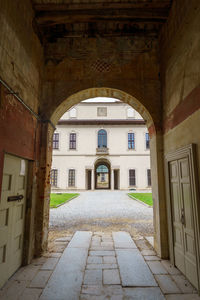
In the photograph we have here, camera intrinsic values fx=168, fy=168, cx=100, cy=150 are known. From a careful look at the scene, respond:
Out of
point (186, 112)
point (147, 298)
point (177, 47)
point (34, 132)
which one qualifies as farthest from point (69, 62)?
point (147, 298)

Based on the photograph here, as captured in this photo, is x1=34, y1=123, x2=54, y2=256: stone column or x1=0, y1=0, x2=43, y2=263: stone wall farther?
x1=34, y1=123, x2=54, y2=256: stone column

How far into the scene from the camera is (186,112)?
3018 mm

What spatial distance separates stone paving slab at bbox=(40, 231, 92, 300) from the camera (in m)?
2.54

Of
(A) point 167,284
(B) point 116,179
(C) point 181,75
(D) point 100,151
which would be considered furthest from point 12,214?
(B) point 116,179

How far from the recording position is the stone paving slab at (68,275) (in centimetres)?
254

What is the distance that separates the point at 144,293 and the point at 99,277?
32.6 inches

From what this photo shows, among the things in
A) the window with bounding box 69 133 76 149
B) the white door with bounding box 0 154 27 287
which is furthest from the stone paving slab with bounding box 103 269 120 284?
the window with bounding box 69 133 76 149

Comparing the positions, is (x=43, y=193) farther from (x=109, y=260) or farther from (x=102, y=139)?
(x=102, y=139)

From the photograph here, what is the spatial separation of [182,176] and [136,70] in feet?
9.72

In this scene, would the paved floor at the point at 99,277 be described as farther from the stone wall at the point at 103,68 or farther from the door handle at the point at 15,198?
the stone wall at the point at 103,68

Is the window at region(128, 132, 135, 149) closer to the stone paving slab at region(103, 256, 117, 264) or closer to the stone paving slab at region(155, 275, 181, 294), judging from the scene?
the stone paving slab at region(103, 256, 117, 264)

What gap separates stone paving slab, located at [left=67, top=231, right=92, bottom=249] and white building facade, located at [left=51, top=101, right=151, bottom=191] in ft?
53.5

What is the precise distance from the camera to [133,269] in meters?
3.26

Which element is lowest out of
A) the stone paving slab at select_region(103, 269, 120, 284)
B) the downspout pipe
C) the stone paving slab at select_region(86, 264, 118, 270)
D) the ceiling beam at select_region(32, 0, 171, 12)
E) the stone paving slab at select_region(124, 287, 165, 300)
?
the stone paving slab at select_region(86, 264, 118, 270)
